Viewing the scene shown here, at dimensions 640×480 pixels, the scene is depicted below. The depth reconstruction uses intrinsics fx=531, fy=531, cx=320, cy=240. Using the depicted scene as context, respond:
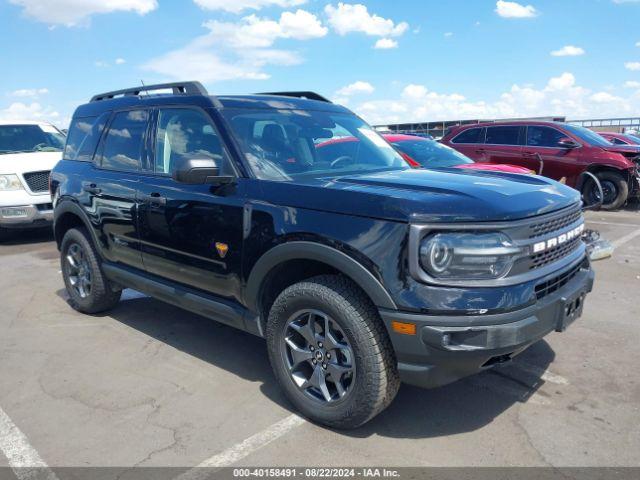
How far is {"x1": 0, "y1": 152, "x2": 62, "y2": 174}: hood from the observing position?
8.63 metres

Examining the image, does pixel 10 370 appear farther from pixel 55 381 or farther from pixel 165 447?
pixel 165 447

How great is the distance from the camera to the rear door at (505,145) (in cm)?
1138

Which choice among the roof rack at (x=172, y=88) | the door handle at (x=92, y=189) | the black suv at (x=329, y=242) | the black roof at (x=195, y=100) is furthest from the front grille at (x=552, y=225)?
the door handle at (x=92, y=189)

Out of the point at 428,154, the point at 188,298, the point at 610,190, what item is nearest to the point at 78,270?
the point at 188,298

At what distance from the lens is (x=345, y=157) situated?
3861mm

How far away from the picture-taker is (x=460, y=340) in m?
2.53

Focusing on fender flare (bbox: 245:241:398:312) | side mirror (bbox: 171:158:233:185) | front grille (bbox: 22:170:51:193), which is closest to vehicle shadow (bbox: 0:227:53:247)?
front grille (bbox: 22:170:51:193)

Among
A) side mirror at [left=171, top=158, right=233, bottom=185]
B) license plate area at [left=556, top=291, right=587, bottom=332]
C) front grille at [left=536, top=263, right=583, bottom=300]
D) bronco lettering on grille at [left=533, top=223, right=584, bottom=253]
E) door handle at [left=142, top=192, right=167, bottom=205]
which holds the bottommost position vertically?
license plate area at [left=556, top=291, right=587, bottom=332]

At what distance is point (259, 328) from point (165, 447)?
2.84 ft

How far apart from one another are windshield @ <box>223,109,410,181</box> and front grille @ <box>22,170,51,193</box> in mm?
6482

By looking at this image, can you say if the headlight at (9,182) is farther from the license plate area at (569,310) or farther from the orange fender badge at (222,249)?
the license plate area at (569,310)

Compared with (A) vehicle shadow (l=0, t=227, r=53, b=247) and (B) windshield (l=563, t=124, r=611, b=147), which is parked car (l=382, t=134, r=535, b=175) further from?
(A) vehicle shadow (l=0, t=227, r=53, b=247)

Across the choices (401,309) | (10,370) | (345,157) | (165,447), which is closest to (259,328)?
(165,447)

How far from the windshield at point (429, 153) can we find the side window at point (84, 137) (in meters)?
4.75
